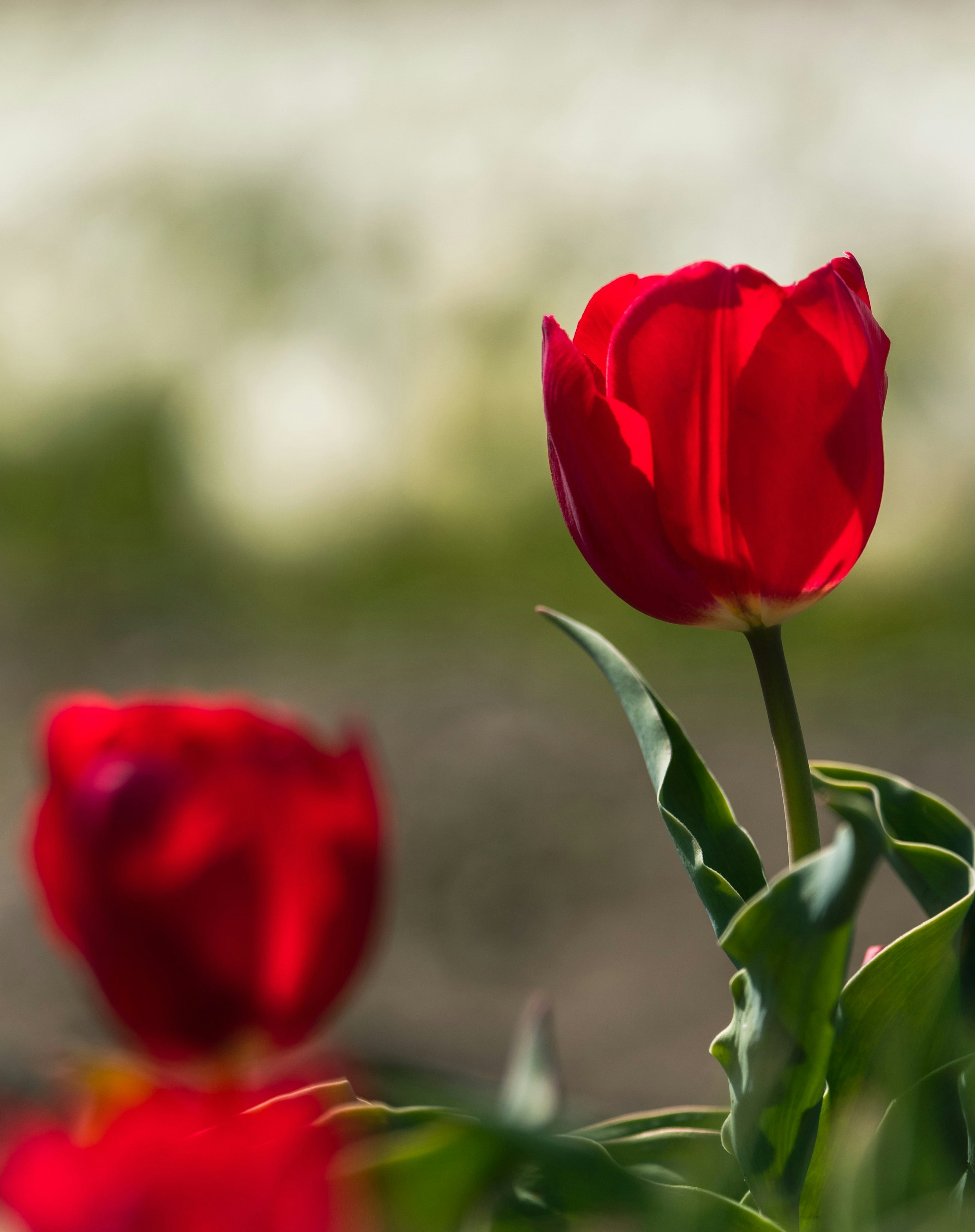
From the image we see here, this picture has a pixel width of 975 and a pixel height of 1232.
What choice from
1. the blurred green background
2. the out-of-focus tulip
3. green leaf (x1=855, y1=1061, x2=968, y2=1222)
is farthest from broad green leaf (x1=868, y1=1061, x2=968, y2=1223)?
the blurred green background

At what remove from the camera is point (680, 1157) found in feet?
0.80

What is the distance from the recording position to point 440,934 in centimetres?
187

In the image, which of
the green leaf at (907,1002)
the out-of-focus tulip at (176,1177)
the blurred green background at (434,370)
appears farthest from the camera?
the blurred green background at (434,370)

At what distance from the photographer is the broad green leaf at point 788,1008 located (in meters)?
0.18

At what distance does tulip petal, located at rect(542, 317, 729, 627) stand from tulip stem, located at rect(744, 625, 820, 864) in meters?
0.02

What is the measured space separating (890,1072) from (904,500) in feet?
8.21

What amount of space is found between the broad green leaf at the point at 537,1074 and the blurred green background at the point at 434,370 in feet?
5.49

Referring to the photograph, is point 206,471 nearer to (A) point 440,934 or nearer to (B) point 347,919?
(A) point 440,934

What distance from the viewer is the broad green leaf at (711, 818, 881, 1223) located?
178 mm

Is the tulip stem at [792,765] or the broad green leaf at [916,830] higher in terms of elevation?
the tulip stem at [792,765]

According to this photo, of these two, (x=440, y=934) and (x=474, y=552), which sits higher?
(x=474, y=552)

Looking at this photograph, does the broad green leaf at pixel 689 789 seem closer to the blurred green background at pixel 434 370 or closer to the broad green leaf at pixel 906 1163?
the broad green leaf at pixel 906 1163

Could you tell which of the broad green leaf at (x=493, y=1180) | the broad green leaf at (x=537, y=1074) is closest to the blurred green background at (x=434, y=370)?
the broad green leaf at (x=537, y=1074)

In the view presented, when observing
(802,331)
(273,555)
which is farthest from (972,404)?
(802,331)
